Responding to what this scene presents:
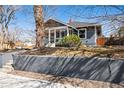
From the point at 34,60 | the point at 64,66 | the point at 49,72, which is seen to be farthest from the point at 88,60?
the point at 34,60

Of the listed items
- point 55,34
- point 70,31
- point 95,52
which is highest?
point 70,31

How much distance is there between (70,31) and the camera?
88.6 feet

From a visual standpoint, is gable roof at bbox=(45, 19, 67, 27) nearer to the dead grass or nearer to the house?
the house

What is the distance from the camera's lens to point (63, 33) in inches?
1079

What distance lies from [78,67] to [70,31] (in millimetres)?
17885

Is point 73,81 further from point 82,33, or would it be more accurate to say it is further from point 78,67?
point 82,33

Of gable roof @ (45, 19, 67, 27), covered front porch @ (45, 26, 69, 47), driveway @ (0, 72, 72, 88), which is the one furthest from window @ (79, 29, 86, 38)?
driveway @ (0, 72, 72, 88)

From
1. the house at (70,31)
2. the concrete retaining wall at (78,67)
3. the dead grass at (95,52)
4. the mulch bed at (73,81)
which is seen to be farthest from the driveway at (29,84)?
the house at (70,31)

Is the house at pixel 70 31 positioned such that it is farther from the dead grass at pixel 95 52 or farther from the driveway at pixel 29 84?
the driveway at pixel 29 84

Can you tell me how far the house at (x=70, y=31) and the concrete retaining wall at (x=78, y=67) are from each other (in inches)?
545

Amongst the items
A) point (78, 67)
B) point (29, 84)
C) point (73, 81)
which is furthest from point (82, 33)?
point (29, 84)

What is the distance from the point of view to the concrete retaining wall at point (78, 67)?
8.03 m
